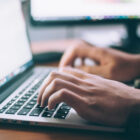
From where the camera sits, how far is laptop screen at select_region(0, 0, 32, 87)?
59 cm

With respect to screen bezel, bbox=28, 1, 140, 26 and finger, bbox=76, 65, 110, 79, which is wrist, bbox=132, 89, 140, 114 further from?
screen bezel, bbox=28, 1, 140, 26

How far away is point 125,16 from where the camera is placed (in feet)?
2.96

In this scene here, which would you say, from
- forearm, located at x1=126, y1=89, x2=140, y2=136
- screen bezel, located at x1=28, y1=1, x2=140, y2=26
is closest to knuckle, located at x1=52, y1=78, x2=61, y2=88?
forearm, located at x1=126, y1=89, x2=140, y2=136

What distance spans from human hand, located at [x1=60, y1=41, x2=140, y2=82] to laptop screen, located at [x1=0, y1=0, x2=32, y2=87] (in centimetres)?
12

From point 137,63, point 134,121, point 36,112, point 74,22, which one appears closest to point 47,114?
point 36,112

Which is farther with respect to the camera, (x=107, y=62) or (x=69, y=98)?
(x=107, y=62)

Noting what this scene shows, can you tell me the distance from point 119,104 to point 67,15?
541 millimetres

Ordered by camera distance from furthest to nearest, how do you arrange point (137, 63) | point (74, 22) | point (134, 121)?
point (74, 22) < point (137, 63) < point (134, 121)

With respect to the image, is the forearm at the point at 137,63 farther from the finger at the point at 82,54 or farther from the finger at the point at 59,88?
the finger at the point at 59,88

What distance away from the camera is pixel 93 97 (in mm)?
456

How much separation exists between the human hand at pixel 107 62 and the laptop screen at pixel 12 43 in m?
0.12

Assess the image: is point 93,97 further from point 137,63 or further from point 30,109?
point 137,63

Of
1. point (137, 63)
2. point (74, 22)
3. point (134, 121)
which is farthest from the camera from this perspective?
point (74, 22)

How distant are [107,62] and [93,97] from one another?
0.94 ft
